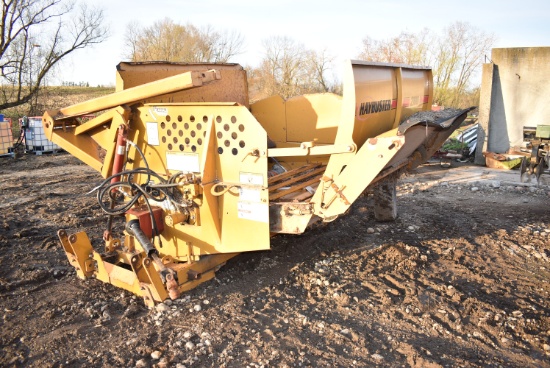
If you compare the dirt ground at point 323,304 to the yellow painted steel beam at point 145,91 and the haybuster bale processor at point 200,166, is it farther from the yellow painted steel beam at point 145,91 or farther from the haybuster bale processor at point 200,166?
the yellow painted steel beam at point 145,91

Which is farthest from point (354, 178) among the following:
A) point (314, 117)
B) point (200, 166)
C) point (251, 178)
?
point (314, 117)

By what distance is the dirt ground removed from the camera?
10.2 ft

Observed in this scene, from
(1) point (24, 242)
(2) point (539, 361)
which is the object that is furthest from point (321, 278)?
(1) point (24, 242)

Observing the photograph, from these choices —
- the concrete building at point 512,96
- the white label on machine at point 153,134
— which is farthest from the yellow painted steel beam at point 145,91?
the concrete building at point 512,96

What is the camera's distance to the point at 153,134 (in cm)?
410

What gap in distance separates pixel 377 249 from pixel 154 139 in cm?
280

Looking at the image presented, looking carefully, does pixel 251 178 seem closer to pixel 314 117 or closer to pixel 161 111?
pixel 161 111

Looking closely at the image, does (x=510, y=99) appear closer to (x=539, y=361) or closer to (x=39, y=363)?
(x=539, y=361)

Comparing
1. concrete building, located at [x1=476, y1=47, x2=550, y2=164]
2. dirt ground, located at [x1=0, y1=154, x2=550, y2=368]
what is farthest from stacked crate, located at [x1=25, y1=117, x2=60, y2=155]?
concrete building, located at [x1=476, y1=47, x2=550, y2=164]

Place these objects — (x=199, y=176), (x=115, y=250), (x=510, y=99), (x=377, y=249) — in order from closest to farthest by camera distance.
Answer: (x=199, y=176) < (x=115, y=250) < (x=377, y=249) < (x=510, y=99)

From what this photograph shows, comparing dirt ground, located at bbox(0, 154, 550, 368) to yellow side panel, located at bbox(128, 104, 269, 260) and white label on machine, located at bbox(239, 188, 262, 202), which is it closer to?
yellow side panel, located at bbox(128, 104, 269, 260)

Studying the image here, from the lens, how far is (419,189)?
801 centimetres

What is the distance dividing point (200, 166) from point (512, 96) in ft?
32.9

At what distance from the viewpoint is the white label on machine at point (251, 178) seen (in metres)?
3.65
